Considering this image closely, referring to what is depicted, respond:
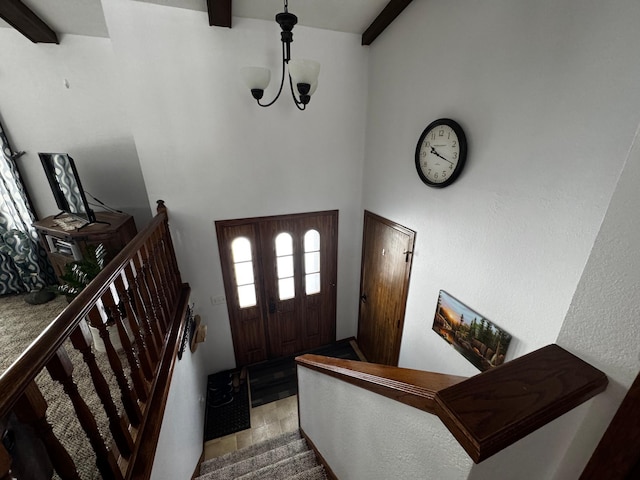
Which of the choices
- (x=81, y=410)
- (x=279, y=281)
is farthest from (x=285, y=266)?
(x=81, y=410)

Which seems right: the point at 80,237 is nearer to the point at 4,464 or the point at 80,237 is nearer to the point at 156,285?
the point at 156,285

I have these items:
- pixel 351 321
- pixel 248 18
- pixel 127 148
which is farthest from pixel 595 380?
pixel 127 148

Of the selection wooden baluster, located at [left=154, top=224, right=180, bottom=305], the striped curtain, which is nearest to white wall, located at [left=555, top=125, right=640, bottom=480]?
wooden baluster, located at [left=154, top=224, right=180, bottom=305]

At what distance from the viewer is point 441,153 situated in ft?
6.41

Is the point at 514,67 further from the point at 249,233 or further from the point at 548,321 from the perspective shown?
the point at 249,233

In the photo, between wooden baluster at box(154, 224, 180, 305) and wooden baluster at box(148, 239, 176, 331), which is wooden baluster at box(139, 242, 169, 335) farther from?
wooden baluster at box(154, 224, 180, 305)

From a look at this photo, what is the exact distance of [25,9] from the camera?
2.17m

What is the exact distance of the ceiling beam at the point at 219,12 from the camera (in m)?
2.04

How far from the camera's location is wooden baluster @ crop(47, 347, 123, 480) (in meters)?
0.85

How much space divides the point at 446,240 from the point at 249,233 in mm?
2010

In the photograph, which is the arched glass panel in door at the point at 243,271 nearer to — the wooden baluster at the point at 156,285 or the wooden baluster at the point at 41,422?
the wooden baluster at the point at 156,285

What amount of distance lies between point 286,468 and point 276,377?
144 cm

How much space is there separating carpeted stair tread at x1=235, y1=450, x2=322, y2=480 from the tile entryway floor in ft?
2.61

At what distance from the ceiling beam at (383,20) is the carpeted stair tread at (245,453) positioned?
393 centimetres
